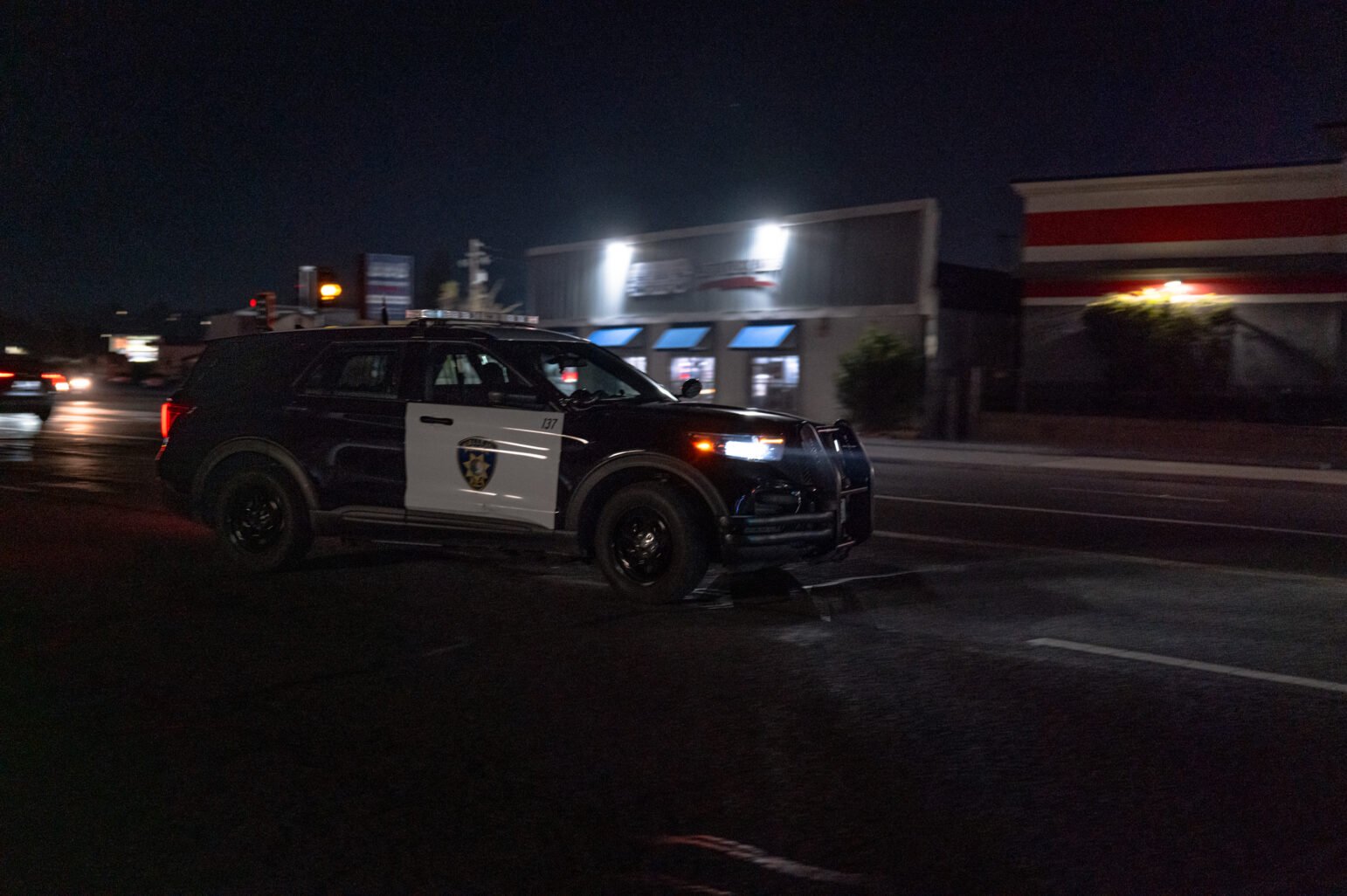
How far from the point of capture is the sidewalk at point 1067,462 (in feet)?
66.1

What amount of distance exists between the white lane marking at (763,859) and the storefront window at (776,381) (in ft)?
98.8

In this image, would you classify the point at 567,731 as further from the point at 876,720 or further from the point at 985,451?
the point at 985,451

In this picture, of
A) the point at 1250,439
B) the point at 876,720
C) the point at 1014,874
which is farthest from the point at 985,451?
the point at 1014,874

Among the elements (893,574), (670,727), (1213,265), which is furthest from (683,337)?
(670,727)

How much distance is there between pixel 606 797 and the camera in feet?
15.1

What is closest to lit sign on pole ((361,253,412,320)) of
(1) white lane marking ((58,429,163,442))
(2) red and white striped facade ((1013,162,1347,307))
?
(1) white lane marking ((58,429,163,442))

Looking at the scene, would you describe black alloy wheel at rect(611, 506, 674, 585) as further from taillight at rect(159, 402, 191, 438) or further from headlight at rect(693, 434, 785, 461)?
taillight at rect(159, 402, 191, 438)

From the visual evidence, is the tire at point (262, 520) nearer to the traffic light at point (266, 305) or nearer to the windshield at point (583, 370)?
the windshield at point (583, 370)

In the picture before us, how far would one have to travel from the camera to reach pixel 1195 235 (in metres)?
28.0

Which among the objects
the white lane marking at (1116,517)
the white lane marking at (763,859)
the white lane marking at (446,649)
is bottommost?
the white lane marking at (763,859)

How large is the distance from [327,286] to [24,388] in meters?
12.4

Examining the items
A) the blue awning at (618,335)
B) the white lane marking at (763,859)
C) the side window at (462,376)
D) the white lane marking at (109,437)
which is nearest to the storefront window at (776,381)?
the blue awning at (618,335)

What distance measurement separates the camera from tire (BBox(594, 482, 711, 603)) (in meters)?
7.69

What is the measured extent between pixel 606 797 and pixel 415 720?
1.32 meters
